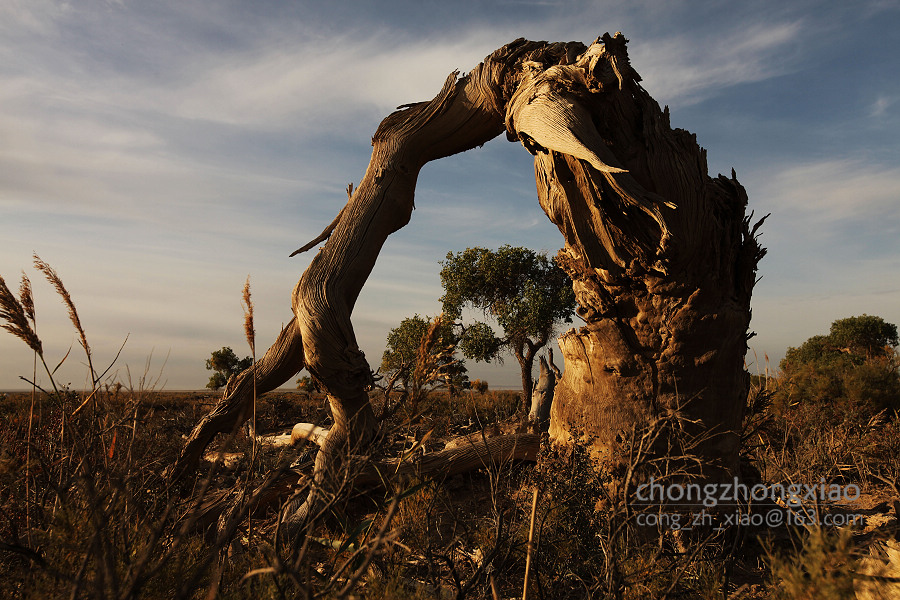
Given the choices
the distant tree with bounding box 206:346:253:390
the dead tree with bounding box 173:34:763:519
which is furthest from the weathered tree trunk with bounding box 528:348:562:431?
the distant tree with bounding box 206:346:253:390

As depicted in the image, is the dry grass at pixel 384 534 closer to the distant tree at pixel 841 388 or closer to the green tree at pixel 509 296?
the distant tree at pixel 841 388

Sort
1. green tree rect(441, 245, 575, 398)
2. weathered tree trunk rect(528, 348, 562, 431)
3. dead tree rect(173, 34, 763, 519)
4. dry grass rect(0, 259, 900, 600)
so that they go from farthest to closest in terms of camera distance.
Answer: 1. green tree rect(441, 245, 575, 398)
2. weathered tree trunk rect(528, 348, 562, 431)
3. dead tree rect(173, 34, 763, 519)
4. dry grass rect(0, 259, 900, 600)

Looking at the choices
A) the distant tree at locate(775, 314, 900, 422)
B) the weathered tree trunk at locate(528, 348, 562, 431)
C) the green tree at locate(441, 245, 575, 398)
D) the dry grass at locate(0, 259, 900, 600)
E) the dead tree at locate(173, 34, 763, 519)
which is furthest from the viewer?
the green tree at locate(441, 245, 575, 398)

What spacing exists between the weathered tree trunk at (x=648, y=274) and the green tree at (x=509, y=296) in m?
14.2

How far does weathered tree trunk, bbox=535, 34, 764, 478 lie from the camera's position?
139 inches

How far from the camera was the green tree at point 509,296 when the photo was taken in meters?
18.2

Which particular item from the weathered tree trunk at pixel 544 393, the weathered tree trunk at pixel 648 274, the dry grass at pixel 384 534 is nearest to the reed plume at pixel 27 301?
the dry grass at pixel 384 534

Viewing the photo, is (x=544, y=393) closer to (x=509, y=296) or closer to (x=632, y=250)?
(x=632, y=250)

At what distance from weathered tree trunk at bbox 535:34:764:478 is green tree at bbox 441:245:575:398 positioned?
1419 cm

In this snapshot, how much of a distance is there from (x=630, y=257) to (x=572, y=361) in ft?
2.88

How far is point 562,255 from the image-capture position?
3.87 meters

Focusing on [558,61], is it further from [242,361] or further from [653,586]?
[242,361]

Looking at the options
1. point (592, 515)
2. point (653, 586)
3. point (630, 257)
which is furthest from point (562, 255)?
point (653, 586)

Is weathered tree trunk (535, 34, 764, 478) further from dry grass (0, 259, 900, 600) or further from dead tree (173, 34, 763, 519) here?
dry grass (0, 259, 900, 600)
